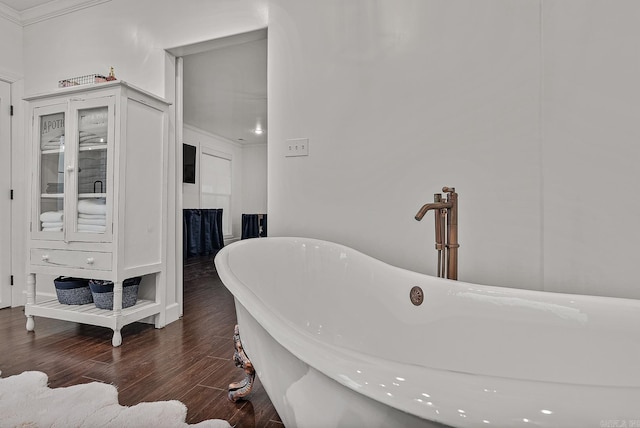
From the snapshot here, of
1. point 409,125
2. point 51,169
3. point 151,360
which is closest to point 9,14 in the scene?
point 51,169

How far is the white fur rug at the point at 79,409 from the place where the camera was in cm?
121

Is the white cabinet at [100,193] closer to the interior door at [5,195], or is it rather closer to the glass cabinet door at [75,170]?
the glass cabinet door at [75,170]

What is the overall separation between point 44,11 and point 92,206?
6.32ft

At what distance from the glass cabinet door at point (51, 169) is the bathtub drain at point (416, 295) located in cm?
224

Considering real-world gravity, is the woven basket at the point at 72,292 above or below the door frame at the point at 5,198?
below

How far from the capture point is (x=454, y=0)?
164cm

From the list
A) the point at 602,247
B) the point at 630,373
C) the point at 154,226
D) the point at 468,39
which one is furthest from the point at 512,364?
the point at 154,226

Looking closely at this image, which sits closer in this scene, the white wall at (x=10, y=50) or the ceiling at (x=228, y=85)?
A: the white wall at (x=10, y=50)

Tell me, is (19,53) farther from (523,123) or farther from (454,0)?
(523,123)

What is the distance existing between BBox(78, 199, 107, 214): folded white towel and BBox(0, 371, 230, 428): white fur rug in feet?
3.20

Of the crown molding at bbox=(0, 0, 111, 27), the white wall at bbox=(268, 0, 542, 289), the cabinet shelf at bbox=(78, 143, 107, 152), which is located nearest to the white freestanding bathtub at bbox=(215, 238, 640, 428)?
the white wall at bbox=(268, 0, 542, 289)

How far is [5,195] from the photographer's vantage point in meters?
2.71

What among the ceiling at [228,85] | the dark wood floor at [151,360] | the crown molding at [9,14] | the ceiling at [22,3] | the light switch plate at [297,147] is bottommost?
the dark wood floor at [151,360]

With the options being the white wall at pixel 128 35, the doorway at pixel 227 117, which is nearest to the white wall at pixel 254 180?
the doorway at pixel 227 117
